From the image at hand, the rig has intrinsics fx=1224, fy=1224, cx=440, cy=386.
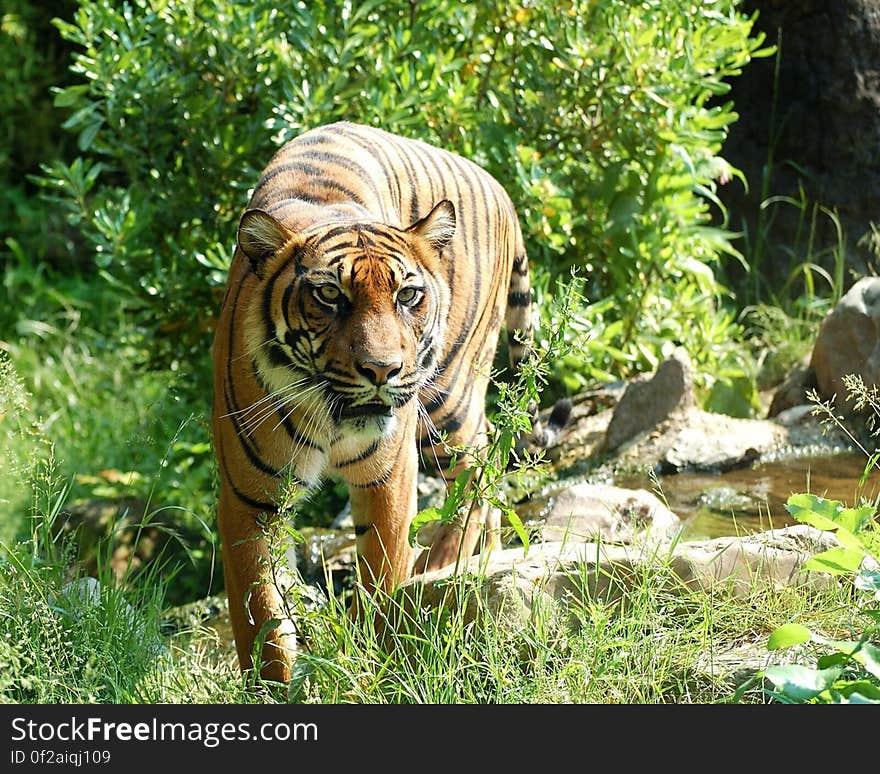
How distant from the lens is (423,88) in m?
5.76

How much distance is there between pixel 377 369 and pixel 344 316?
207 millimetres

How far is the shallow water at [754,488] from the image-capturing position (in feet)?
16.5

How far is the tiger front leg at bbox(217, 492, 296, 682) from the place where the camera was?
375 centimetres

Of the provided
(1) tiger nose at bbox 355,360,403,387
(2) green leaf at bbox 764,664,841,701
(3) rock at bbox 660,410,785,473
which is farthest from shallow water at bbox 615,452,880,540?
(2) green leaf at bbox 764,664,841,701

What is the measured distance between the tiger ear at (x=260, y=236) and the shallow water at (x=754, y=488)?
2.03 meters

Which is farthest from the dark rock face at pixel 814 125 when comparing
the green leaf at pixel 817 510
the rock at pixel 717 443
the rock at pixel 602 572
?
the green leaf at pixel 817 510

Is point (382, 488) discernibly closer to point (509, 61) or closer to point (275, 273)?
point (275, 273)

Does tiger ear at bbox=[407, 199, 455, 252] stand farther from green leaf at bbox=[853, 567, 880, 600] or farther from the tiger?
green leaf at bbox=[853, 567, 880, 600]

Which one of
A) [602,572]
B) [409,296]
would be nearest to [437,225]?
[409,296]

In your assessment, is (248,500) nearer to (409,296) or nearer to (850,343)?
(409,296)

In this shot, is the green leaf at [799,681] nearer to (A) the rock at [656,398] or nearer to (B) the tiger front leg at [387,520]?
(B) the tiger front leg at [387,520]

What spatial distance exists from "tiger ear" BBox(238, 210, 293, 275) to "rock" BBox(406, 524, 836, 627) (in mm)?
1068

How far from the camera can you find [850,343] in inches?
236
